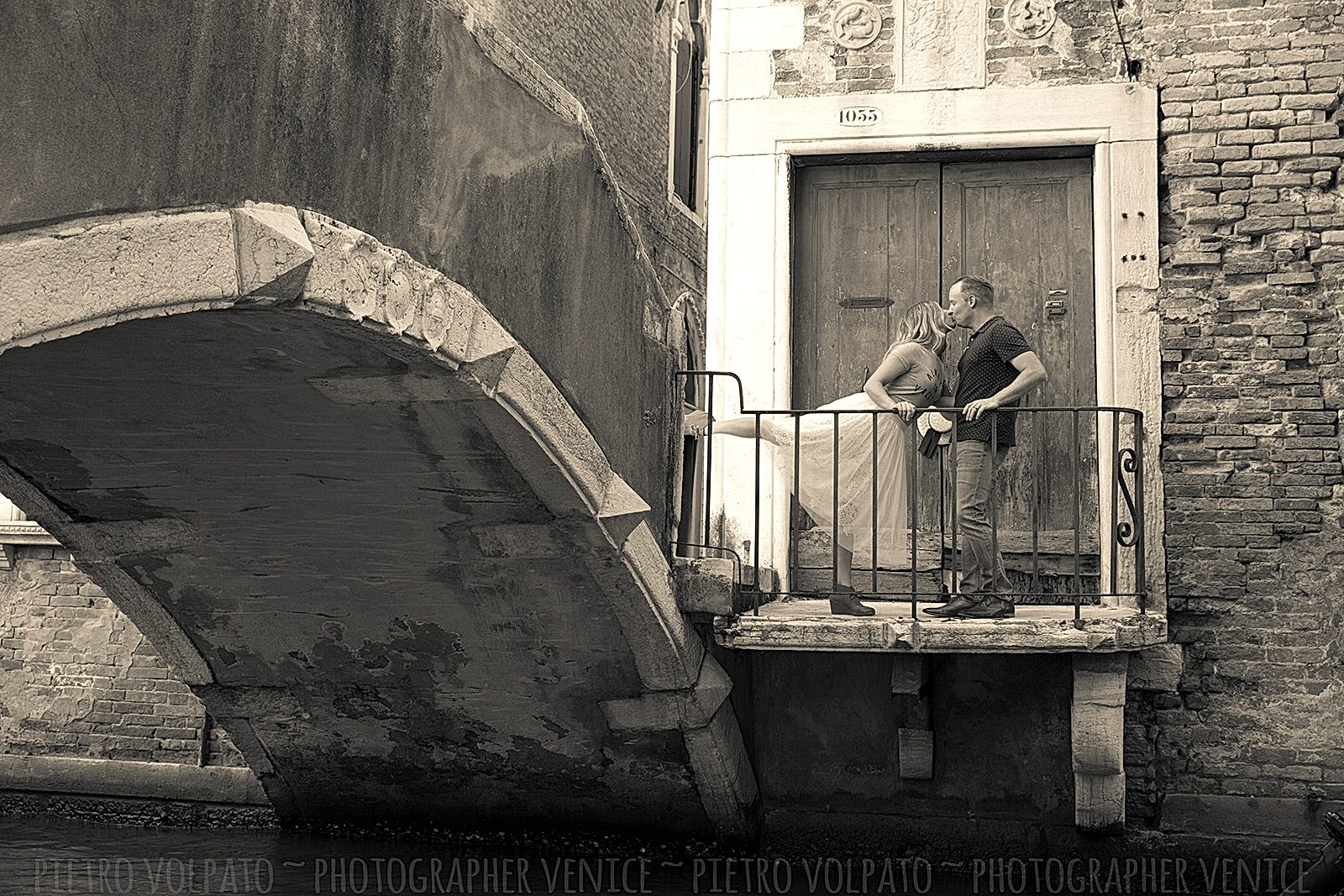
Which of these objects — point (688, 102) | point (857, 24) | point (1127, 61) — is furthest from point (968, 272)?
point (688, 102)

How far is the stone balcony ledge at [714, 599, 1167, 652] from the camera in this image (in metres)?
5.76

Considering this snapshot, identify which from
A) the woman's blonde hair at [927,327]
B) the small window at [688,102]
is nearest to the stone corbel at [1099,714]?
the woman's blonde hair at [927,327]

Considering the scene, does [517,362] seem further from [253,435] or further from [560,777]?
[560,777]

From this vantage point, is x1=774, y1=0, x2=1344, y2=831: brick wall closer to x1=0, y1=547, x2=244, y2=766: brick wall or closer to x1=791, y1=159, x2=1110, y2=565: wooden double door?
x1=791, y1=159, x2=1110, y2=565: wooden double door

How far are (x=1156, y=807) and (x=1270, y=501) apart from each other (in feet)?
4.83

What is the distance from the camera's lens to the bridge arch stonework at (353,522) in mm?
3744

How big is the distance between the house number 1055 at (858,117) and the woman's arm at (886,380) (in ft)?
4.79

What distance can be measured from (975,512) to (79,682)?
5962 mm

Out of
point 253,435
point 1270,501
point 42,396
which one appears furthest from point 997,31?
point 42,396

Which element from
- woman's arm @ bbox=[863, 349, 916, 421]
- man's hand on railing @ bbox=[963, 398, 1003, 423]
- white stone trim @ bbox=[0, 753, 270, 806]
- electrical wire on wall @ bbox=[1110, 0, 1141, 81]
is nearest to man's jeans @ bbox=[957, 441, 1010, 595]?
man's hand on railing @ bbox=[963, 398, 1003, 423]

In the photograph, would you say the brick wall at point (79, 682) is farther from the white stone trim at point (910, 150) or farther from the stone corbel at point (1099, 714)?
the stone corbel at point (1099, 714)

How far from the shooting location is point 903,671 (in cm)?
643

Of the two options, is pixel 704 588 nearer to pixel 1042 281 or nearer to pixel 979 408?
pixel 979 408

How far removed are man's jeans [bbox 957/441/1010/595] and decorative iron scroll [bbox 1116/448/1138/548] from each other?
542 millimetres
